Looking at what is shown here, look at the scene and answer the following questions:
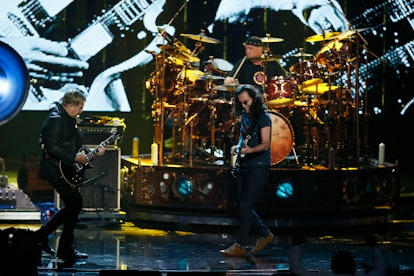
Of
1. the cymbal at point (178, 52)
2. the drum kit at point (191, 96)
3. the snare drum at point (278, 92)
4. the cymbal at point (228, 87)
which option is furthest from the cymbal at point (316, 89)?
the cymbal at point (178, 52)

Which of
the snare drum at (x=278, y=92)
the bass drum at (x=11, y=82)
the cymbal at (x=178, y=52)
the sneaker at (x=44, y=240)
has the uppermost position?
the cymbal at (x=178, y=52)

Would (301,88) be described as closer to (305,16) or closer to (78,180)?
(305,16)

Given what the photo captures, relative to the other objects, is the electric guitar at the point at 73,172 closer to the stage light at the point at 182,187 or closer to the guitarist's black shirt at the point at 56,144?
the guitarist's black shirt at the point at 56,144

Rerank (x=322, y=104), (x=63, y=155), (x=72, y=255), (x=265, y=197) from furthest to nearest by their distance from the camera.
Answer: (x=322, y=104)
(x=265, y=197)
(x=72, y=255)
(x=63, y=155)

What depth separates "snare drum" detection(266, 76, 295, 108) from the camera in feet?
39.4

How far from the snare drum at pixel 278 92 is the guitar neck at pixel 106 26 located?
3.67 m

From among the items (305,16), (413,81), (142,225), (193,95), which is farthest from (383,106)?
(142,225)

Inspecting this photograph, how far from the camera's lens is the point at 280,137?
11539 millimetres

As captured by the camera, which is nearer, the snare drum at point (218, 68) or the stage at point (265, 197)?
the stage at point (265, 197)

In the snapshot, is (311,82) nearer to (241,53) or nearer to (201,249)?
(241,53)

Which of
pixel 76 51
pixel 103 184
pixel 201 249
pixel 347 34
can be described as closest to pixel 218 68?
pixel 347 34

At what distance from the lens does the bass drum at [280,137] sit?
453 inches

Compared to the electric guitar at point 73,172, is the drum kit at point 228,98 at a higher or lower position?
higher

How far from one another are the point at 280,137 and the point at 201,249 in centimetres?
218
